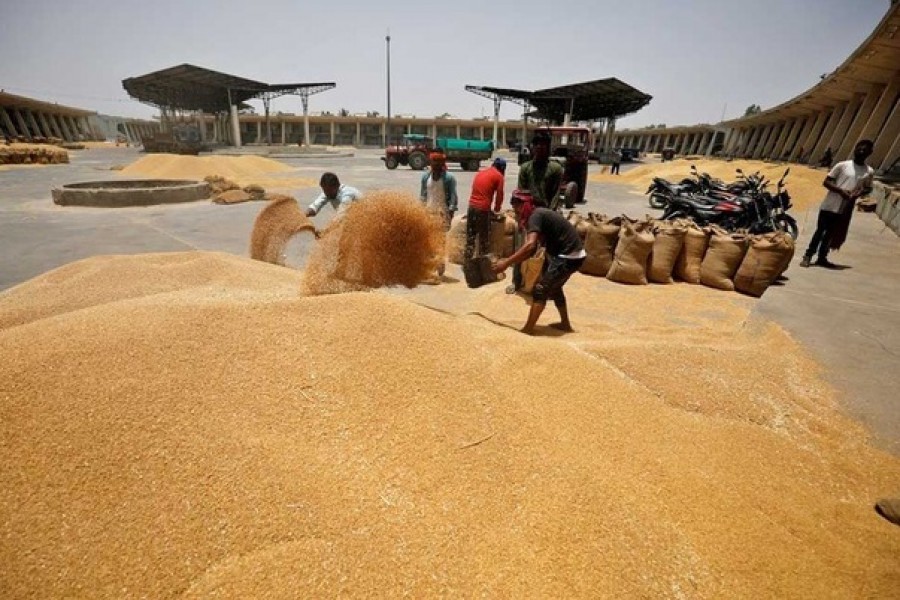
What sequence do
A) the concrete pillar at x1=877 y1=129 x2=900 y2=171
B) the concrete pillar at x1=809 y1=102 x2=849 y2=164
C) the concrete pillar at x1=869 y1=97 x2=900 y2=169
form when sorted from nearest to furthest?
the concrete pillar at x1=877 y1=129 x2=900 y2=171
the concrete pillar at x1=869 y1=97 x2=900 y2=169
the concrete pillar at x1=809 y1=102 x2=849 y2=164

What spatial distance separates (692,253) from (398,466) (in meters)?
4.97

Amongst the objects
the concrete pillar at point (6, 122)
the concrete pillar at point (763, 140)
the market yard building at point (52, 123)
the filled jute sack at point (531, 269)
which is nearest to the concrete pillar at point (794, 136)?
the concrete pillar at point (763, 140)

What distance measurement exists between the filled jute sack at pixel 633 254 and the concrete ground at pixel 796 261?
1.33m

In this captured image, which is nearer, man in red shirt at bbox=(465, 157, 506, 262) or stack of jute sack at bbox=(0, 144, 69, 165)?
man in red shirt at bbox=(465, 157, 506, 262)

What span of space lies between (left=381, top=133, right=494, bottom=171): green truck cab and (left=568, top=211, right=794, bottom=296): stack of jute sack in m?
17.1

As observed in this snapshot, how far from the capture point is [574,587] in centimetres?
144

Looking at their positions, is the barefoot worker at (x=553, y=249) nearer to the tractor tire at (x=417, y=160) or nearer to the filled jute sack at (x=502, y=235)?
the filled jute sack at (x=502, y=235)

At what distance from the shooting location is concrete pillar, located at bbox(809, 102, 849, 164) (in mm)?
24031

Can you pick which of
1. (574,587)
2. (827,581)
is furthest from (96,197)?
(827,581)

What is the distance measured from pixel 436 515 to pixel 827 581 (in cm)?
137

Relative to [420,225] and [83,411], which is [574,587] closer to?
[83,411]

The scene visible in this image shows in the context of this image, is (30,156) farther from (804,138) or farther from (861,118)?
(804,138)

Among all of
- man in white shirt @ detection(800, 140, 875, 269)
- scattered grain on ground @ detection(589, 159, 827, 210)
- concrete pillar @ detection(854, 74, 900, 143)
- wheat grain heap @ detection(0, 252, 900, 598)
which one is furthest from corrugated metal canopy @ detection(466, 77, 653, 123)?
wheat grain heap @ detection(0, 252, 900, 598)

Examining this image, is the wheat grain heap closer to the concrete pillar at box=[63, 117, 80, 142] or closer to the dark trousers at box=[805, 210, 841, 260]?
the dark trousers at box=[805, 210, 841, 260]
